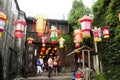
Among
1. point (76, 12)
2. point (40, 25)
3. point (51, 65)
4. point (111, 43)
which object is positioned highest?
point (76, 12)

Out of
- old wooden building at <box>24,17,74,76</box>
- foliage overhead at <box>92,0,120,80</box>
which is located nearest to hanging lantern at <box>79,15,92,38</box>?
foliage overhead at <box>92,0,120,80</box>

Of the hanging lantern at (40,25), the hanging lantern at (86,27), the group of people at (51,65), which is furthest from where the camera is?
the group of people at (51,65)

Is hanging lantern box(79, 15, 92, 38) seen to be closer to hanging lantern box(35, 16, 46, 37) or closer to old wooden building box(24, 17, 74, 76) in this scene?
hanging lantern box(35, 16, 46, 37)

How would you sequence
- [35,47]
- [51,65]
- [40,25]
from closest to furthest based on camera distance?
[40,25] < [51,65] < [35,47]

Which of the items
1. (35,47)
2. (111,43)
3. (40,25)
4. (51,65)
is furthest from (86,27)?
(35,47)

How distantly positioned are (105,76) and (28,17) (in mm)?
11802

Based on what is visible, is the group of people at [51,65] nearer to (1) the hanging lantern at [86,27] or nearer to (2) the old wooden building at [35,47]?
(2) the old wooden building at [35,47]

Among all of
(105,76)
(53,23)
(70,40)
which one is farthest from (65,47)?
(105,76)

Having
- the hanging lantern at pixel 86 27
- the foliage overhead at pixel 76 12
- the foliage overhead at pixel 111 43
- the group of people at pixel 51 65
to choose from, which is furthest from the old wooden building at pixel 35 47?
the hanging lantern at pixel 86 27

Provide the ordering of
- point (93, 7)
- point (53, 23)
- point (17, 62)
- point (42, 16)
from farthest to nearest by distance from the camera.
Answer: point (53, 23) → point (17, 62) → point (93, 7) → point (42, 16)

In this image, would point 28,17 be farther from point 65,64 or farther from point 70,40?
point 65,64

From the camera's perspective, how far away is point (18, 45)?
716 inches

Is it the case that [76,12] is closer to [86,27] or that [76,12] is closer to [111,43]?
[111,43]

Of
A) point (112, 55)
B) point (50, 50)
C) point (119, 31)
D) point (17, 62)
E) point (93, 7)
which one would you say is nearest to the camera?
point (119, 31)
